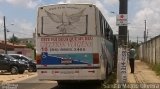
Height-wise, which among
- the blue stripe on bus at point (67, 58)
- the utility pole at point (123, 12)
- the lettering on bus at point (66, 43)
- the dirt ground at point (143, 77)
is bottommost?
the dirt ground at point (143, 77)

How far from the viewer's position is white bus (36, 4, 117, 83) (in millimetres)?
18125

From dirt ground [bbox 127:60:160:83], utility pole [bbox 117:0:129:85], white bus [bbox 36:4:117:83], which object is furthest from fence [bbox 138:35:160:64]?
utility pole [bbox 117:0:129:85]

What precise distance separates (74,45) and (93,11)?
1.60 metres

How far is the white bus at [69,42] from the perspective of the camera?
18125 mm

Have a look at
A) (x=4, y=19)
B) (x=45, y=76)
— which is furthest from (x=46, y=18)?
(x=4, y=19)

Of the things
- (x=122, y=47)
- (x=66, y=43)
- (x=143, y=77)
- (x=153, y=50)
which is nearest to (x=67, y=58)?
(x=66, y=43)

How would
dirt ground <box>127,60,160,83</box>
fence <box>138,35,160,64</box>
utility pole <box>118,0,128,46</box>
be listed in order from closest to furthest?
utility pole <box>118,0,128,46</box>, dirt ground <box>127,60,160,83</box>, fence <box>138,35,160,64</box>

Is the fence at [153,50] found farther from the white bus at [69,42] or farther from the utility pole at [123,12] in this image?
the utility pole at [123,12]

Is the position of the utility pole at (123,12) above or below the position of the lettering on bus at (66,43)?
above

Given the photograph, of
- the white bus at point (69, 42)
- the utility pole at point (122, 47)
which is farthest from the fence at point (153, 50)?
the utility pole at point (122, 47)

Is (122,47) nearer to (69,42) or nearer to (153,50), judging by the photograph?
(69,42)

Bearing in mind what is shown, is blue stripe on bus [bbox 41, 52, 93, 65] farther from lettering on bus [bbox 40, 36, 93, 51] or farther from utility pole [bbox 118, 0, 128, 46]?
utility pole [bbox 118, 0, 128, 46]

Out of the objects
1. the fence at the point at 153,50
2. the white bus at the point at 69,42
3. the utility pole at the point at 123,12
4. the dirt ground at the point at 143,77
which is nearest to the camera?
the utility pole at the point at 123,12

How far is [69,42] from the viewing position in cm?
1833
